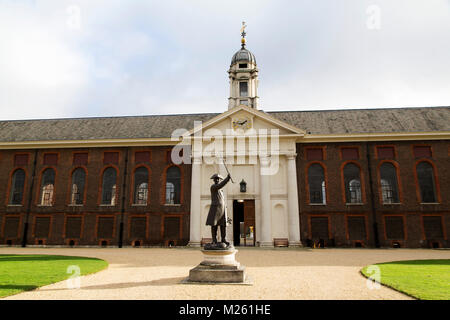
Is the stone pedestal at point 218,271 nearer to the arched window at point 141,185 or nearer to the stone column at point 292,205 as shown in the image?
the stone column at point 292,205

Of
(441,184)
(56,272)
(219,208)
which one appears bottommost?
(56,272)

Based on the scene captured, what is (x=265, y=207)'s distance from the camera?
24531mm

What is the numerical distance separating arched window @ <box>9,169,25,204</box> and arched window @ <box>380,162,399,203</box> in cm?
3378

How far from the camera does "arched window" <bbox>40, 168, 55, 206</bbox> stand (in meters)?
27.7

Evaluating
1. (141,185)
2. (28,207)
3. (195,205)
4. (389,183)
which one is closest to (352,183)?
(389,183)

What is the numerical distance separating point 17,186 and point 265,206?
2417cm

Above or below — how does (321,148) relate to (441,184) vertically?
above

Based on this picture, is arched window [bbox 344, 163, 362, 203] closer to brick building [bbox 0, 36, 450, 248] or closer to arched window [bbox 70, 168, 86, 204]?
brick building [bbox 0, 36, 450, 248]

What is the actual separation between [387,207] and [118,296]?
23.9 meters
